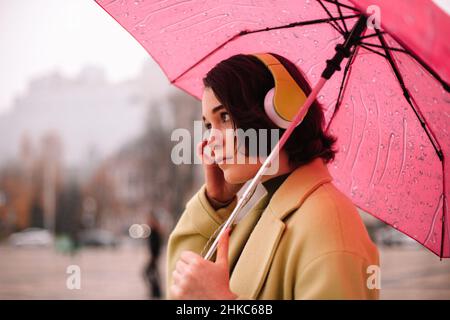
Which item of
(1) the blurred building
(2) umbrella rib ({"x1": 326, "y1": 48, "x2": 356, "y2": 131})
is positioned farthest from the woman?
(1) the blurred building

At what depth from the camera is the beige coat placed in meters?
1.68

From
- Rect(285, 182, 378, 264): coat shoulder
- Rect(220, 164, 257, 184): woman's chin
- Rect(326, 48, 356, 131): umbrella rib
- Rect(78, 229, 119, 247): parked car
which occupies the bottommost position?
Rect(78, 229, 119, 247): parked car

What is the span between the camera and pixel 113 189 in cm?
3109

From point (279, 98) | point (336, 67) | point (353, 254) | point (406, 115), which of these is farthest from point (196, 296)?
point (406, 115)

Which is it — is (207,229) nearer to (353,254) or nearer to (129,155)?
(353,254)

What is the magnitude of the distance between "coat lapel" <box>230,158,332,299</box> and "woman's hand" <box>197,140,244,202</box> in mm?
232

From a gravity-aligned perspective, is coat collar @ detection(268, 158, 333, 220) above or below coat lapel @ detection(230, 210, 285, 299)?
above

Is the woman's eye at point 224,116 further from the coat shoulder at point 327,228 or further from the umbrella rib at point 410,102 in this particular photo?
the umbrella rib at point 410,102

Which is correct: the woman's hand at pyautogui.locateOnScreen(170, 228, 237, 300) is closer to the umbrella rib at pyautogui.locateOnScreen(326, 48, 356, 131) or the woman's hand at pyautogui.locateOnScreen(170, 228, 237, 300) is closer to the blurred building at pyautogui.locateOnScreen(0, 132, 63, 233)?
the umbrella rib at pyautogui.locateOnScreen(326, 48, 356, 131)

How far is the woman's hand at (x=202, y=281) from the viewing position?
1.75 metres

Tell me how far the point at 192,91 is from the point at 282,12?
534 mm

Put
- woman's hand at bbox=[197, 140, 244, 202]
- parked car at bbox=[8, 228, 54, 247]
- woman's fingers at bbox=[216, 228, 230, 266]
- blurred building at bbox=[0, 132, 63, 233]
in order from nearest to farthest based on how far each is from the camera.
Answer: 1. woman's fingers at bbox=[216, 228, 230, 266]
2. woman's hand at bbox=[197, 140, 244, 202]
3. parked car at bbox=[8, 228, 54, 247]
4. blurred building at bbox=[0, 132, 63, 233]

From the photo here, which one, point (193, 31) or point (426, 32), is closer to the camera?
point (426, 32)

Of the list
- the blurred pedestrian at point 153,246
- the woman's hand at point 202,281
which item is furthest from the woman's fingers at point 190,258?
the blurred pedestrian at point 153,246
